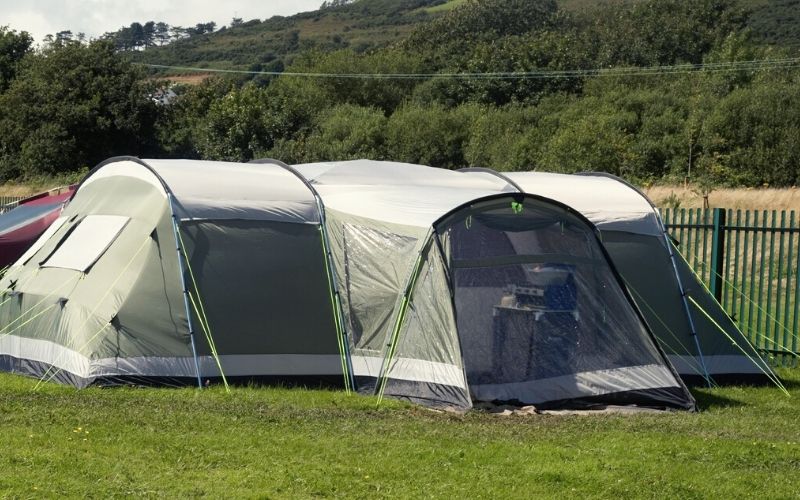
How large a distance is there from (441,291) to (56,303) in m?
4.24

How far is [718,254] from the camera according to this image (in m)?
13.7

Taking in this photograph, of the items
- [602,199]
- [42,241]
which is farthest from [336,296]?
[42,241]

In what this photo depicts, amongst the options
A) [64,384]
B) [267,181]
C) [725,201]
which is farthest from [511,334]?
[725,201]

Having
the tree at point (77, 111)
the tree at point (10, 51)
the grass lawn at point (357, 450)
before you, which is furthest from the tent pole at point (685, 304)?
the tree at point (10, 51)

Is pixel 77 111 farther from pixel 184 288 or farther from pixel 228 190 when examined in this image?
pixel 184 288

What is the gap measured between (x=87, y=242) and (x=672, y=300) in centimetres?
659

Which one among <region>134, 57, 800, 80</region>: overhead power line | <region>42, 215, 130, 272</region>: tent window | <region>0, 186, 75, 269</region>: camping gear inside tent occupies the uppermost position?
<region>134, 57, 800, 80</region>: overhead power line

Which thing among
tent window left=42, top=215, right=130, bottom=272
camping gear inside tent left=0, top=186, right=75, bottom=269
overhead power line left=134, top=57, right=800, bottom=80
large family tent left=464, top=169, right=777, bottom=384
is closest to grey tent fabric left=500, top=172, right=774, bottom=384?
large family tent left=464, top=169, right=777, bottom=384

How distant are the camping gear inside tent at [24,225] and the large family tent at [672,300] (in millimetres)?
7523

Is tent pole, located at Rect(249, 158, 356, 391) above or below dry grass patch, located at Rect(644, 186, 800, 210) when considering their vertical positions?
above

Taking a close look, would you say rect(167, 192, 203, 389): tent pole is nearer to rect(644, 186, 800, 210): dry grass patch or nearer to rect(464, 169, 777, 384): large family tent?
rect(464, 169, 777, 384): large family tent

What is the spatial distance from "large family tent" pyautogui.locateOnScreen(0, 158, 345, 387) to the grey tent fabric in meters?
3.36

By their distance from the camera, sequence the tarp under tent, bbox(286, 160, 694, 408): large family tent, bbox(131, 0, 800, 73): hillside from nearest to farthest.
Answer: bbox(286, 160, 694, 408): large family tent → the tarp under tent → bbox(131, 0, 800, 73): hillside

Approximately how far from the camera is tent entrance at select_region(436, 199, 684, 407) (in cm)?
1036
